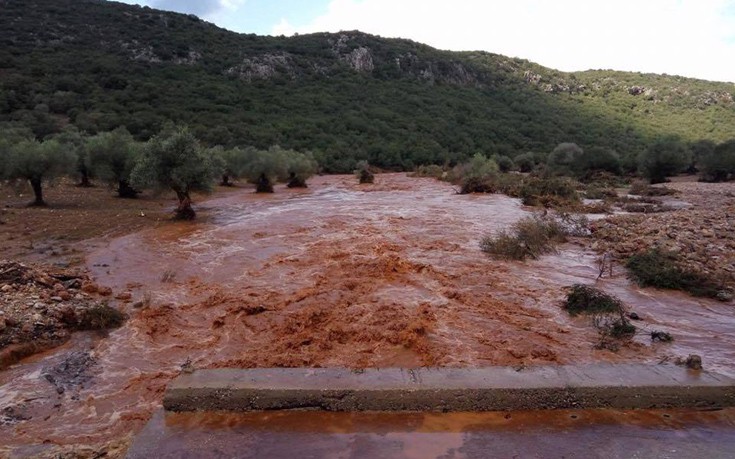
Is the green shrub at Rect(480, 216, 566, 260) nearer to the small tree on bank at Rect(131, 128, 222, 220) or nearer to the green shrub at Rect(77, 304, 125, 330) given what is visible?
the green shrub at Rect(77, 304, 125, 330)

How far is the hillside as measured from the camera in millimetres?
53656

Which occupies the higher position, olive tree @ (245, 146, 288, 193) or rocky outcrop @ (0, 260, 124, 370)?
olive tree @ (245, 146, 288, 193)

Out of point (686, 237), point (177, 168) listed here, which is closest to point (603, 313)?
point (686, 237)

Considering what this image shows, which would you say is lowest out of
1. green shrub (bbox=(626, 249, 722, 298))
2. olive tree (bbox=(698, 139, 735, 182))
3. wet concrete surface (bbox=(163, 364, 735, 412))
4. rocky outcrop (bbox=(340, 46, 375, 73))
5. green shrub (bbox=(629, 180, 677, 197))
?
wet concrete surface (bbox=(163, 364, 735, 412))

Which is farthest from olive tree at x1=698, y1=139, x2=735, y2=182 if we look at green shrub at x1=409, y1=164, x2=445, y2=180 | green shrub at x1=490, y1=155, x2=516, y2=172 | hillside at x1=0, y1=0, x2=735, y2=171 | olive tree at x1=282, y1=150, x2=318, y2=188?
olive tree at x1=282, y1=150, x2=318, y2=188

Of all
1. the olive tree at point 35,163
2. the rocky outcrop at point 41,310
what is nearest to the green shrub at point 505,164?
the olive tree at point 35,163

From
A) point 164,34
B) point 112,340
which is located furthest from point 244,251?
point 164,34

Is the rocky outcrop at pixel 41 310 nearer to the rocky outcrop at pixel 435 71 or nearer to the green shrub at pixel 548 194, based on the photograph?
the green shrub at pixel 548 194

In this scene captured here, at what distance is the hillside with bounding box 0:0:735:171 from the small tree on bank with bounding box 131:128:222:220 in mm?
25662

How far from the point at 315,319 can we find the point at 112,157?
73.6 ft

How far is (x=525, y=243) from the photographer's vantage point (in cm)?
1509

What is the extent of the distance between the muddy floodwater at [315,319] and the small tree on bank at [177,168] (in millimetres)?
4405

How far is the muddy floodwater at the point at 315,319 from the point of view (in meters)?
7.20

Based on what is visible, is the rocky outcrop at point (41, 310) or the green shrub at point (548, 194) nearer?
the rocky outcrop at point (41, 310)
